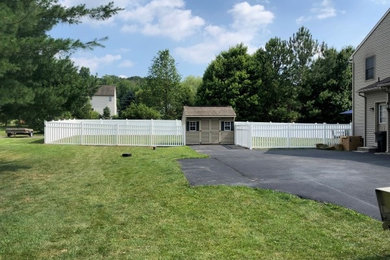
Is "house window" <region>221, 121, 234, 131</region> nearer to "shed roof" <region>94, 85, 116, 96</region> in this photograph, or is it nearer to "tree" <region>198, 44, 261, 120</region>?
"tree" <region>198, 44, 261, 120</region>

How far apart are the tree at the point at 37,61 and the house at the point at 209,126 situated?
1140 cm

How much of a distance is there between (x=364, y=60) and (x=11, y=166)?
16523mm

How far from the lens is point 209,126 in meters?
23.1

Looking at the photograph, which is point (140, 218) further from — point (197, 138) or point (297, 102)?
point (297, 102)

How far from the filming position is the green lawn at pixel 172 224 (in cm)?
409

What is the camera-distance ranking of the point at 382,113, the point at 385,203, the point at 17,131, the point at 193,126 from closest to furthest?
the point at 385,203
the point at 382,113
the point at 193,126
the point at 17,131

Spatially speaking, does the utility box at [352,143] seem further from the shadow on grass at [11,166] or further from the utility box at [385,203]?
the utility box at [385,203]

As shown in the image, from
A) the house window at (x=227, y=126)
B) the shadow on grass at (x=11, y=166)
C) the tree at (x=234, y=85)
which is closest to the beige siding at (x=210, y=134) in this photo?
the house window at (x=227, y=126)

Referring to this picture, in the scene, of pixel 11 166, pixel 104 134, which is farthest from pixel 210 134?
pixel 11 166

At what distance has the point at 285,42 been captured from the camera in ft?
125

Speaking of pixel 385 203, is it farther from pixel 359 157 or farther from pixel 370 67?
pixel 370 67

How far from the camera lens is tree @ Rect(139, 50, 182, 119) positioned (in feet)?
146

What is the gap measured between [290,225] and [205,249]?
149 centimetres

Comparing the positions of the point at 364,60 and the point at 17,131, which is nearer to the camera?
the point at 364,60
